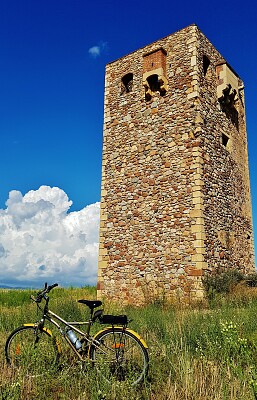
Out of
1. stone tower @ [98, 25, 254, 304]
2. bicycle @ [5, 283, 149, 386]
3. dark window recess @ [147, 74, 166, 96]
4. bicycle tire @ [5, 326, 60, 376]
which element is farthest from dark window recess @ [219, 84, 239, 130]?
bicycle tire @ [5, 326, 60, 376]

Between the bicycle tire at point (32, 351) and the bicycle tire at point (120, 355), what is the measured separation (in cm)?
57

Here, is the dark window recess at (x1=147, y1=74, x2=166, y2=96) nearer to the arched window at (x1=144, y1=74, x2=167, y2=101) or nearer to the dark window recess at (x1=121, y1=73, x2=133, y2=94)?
the arched window at (x1=144, y1=74, x2=167, y2=101)

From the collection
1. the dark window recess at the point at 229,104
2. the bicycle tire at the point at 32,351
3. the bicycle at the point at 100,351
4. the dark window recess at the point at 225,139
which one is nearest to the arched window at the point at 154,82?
the dark window recess at the point at 229,104

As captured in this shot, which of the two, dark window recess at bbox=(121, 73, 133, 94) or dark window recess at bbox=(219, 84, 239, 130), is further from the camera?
dark window recess at bbox=(121, 73, 133, 94)

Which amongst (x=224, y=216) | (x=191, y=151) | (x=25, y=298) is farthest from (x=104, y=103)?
(x=25, y=298)

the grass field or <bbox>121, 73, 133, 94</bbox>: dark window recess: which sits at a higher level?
<bbox>121, 73, 133, 94</bbox>: dark window recess

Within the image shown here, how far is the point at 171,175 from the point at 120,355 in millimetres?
7667

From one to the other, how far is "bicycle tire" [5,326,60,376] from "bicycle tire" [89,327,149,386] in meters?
0.57

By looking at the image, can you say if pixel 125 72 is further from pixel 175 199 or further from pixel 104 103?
pixel 175 199

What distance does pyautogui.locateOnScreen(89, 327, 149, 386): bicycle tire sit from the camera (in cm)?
408

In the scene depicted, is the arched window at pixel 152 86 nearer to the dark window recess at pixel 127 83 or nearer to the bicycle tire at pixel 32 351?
the dark window recess at pixel 127 83

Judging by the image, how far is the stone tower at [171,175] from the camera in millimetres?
10672

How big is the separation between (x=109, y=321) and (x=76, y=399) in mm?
936

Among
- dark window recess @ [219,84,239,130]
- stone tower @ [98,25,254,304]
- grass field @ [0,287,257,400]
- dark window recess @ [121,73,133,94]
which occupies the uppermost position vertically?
dark window recess @ [121,73,133,94]
